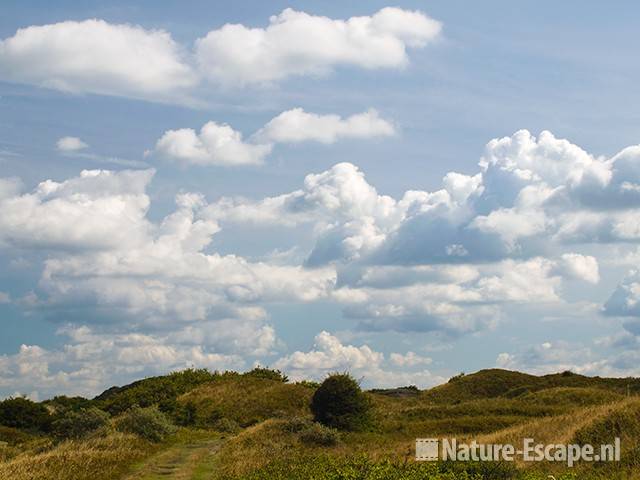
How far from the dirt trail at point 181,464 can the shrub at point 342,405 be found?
8.00 meters

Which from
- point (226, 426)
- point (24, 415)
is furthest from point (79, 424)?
point (24, 415)

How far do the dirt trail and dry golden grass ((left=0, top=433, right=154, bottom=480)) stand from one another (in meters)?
0.83

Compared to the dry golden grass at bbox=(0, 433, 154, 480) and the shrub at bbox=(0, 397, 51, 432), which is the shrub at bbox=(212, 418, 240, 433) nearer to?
the dry golden grass at bbox=(0, 433, 154, 480)

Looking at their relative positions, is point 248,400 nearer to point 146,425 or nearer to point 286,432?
point 146,425

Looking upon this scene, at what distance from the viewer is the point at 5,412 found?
229 ft

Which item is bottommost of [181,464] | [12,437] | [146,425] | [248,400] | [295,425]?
[12,437]

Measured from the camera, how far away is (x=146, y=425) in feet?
137

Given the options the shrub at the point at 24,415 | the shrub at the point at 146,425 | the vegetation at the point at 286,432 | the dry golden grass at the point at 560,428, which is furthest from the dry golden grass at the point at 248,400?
the dry golden grass at the point at 560,428

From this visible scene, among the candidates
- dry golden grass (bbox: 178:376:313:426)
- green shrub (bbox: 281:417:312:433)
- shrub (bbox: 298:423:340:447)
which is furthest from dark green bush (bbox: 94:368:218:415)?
shrub (bbox: 298:423:340:447)

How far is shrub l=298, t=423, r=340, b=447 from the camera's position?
3700cm

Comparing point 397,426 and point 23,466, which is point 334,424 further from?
point 23,466

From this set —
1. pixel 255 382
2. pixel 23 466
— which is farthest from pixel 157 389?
pixel 23 466

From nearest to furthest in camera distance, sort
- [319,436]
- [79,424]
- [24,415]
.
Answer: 1. [319,436]
2. [79,424]
3. [24,415]

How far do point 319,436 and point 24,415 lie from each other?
43223 mm
